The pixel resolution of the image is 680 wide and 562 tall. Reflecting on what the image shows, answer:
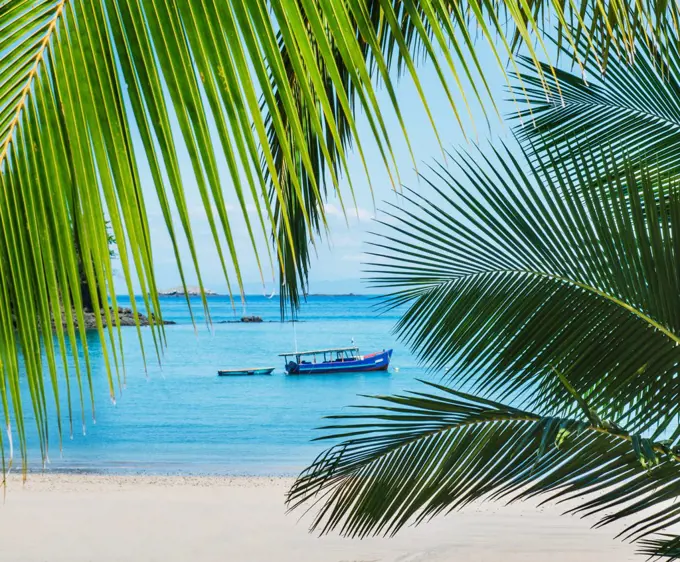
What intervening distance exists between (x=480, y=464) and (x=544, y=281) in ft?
2.19

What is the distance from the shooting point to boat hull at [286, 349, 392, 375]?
108ft

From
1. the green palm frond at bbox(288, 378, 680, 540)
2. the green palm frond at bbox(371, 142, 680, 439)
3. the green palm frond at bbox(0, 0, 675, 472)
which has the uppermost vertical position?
the green palm frond at bbox(0, 0, 675, 472)

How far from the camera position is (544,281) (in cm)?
256

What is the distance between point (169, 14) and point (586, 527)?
29.4 ft

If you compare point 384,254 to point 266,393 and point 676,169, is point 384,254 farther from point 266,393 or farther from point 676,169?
point 266,393

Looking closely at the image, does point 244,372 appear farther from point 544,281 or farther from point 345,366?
point 544,281

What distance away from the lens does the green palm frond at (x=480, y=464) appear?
82.4 inches

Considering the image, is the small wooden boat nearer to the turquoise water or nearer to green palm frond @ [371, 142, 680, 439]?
the turquoise water

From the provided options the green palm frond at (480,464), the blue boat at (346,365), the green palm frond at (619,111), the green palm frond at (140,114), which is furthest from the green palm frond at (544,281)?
the blue boat at (346,365)

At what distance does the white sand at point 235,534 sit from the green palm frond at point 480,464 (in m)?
4.95

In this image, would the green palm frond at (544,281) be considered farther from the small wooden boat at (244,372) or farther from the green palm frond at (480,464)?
the small wooden boat at (244,372)

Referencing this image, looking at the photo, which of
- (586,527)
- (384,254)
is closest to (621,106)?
(384,254)

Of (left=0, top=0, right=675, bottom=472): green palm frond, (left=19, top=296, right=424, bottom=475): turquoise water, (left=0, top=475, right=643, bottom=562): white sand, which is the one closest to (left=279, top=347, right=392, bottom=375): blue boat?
(left=19, top=296, right=424, bottom=475): turquoise water

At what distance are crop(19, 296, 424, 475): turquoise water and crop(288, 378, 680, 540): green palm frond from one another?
0.47 m
